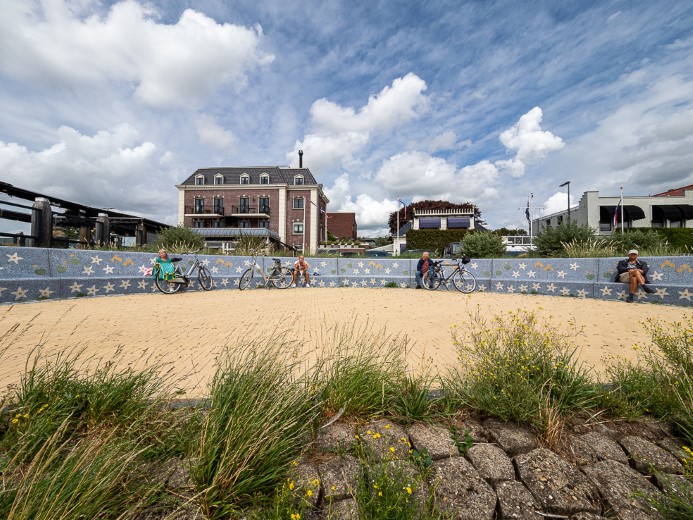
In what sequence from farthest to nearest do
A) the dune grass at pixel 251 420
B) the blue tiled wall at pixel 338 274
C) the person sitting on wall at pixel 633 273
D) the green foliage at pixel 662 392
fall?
the person sitting on wall at pixel 633 273 → the blue tiled wall at pixel 338 274 → the green foliage at pixel 662 392 → the dune grass at pixel 251 420

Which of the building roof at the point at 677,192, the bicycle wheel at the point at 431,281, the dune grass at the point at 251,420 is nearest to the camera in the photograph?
the dune grass at the point at 251,420

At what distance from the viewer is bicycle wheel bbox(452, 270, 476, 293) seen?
38.8 feet

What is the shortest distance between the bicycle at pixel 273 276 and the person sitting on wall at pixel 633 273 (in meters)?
11.7

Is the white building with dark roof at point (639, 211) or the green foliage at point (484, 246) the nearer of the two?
the green foliage at point (484, 246)

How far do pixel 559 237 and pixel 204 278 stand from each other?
1537 centimetres

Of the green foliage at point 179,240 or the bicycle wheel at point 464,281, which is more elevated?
the green foliage at point 179,240

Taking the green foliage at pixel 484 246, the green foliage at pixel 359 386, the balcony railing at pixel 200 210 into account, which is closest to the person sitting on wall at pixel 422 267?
the green foliage at pixel 484 246

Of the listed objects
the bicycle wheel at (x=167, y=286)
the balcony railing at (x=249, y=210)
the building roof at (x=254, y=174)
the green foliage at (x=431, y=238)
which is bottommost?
the bicycle wheel at (x=167, y=286)

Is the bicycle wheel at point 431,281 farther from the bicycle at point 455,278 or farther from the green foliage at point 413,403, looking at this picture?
the green foliage at point 413,403

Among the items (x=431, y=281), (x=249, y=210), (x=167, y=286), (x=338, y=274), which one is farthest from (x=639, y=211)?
(x=249, y=210)

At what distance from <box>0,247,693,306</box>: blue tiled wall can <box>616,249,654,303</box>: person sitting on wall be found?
22 centimetres

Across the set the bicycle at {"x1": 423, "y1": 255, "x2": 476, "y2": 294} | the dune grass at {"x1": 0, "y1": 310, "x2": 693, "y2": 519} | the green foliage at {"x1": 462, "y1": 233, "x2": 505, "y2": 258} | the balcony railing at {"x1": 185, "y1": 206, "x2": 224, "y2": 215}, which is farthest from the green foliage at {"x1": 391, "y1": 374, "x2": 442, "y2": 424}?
the balcony railing at {"x1": 185, "y1": 206, "x2": 224, "y2": 215}

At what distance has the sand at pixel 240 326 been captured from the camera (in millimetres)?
3598

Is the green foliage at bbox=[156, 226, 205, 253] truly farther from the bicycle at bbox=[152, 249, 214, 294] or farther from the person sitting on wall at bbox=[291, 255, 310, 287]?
the person sitting on wall at bbox=[291, 255, 310, 287]
